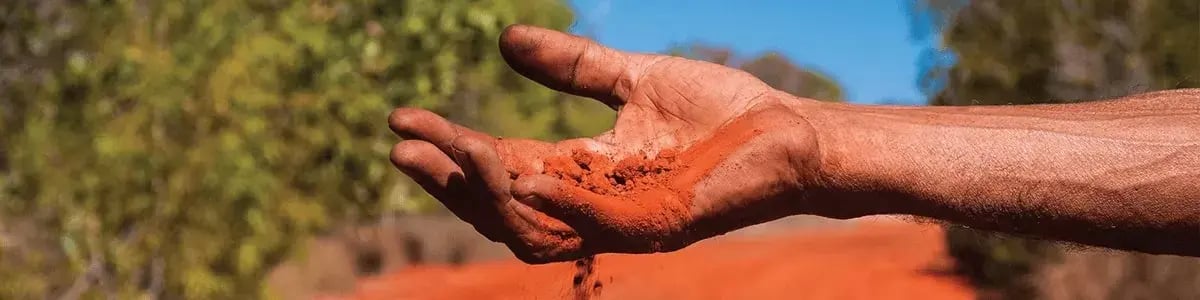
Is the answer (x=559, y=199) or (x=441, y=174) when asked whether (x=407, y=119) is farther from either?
(x=559, y=199)

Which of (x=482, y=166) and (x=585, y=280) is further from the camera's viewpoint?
(x=585, y=280)

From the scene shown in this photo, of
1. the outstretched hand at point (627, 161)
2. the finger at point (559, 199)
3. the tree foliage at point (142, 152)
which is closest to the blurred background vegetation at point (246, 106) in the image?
the tree foliage at point (142, 152)

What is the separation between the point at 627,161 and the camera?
243 centimetres

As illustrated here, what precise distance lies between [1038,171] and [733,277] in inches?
288

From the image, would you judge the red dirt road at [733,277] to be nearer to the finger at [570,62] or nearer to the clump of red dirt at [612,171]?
the finger at [570,62]

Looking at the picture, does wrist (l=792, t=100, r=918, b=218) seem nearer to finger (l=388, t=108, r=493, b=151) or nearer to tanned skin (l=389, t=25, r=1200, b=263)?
tanned skin (l=389, t=25, r=1200, b=263)

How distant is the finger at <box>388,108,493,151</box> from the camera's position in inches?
89.8

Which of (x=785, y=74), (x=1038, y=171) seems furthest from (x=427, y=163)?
(x=785, y=74)

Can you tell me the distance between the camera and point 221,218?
509 centimetres

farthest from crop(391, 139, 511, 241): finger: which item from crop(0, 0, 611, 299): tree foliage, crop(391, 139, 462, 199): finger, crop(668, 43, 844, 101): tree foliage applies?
crop(668, 43, 844, 101): tree foliage

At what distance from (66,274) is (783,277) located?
5728 millimetres

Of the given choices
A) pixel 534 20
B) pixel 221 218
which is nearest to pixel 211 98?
pixel 221 218

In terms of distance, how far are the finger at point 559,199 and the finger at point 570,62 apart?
15.1 inches

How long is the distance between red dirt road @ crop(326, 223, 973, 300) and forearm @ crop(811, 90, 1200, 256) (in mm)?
5145
